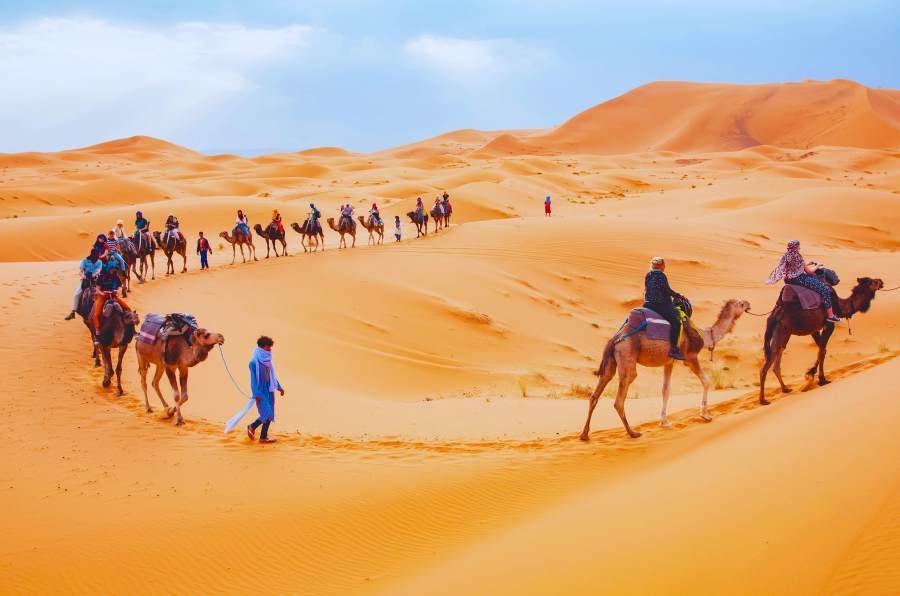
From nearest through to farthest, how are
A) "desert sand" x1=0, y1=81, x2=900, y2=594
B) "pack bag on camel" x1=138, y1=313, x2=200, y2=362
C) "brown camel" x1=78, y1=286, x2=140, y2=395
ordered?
"desert sand" x1=0, y1=81, x2=900, y2=594 → "pack bag on camel" x1=138, y1=313, x2=200, y2=362 → "brown camel" x1=78, y1=286, x2=140, y2=395

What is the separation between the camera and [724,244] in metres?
28.8

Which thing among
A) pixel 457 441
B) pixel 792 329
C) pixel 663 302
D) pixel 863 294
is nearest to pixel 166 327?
pixel 457 441

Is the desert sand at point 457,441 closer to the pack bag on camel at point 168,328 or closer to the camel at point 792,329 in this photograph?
the camel at point 792,329

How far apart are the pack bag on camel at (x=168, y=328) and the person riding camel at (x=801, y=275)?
9303 millimetres

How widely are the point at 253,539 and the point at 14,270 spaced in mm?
19943

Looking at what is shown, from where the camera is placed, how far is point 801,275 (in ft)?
37.8

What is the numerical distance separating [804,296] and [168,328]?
10222 mm

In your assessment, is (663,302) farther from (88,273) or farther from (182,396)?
(88,273)

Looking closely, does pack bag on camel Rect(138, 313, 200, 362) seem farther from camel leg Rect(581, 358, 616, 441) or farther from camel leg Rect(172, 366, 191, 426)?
camel leg Rect(581, 358, 616, 441)

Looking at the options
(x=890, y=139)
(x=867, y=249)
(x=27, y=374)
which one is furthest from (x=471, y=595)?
(x=890, y=139)

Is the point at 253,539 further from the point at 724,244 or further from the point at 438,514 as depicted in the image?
the point at 724,244

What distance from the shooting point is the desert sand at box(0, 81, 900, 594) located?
6074 mm

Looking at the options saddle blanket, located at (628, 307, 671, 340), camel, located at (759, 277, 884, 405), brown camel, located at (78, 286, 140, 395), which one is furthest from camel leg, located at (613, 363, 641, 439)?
brown camel, located at (78, 286, 140, 395)

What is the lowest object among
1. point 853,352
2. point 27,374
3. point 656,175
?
point 853,352
